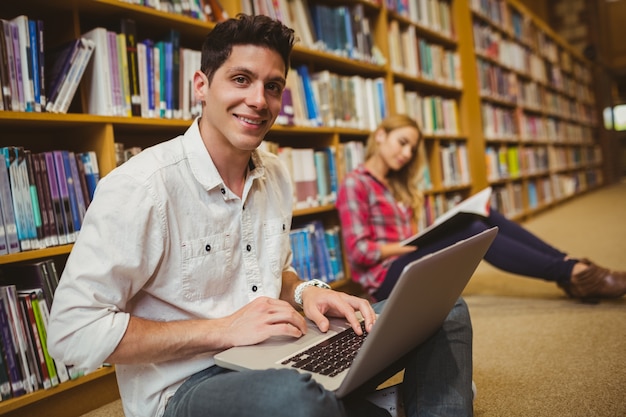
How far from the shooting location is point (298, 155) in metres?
2.11

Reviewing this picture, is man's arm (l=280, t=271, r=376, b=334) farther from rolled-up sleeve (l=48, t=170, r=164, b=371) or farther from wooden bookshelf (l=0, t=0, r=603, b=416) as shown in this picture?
wooden bookshelf (l=0, t=0, r=603, b=416)

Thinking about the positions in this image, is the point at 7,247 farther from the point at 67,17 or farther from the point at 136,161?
the point at 67,17

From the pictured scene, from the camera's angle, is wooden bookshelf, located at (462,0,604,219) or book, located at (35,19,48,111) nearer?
book, located at (35,19,48,111)

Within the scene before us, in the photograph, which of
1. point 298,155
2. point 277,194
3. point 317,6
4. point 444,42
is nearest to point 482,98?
point 444,42

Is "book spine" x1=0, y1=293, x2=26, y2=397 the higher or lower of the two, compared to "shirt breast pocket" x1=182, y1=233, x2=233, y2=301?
lower

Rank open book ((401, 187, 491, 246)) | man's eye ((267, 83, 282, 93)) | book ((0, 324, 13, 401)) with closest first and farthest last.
Result: 1. man's eye ((267, 83, 282, 93))
2. book ((0, 324, 13, 401))
3. open book ((401, 187, 491, 246))

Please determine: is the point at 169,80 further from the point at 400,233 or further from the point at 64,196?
the point at 400,233

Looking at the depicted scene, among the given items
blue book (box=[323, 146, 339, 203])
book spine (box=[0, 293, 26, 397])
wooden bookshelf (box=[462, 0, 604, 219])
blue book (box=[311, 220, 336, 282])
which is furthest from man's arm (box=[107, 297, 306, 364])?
wooden bookshelf (box=[462, 0, 604, 219])

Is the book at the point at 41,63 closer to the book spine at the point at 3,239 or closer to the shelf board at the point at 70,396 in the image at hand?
the book spine at the point at 3,239

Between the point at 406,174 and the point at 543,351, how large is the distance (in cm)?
94

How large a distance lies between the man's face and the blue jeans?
0.45 m

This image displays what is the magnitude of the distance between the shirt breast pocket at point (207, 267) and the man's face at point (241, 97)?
0.66ft

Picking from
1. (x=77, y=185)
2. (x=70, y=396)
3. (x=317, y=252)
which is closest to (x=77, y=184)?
(x=77, y=185)

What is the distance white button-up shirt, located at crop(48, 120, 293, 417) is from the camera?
72cm
